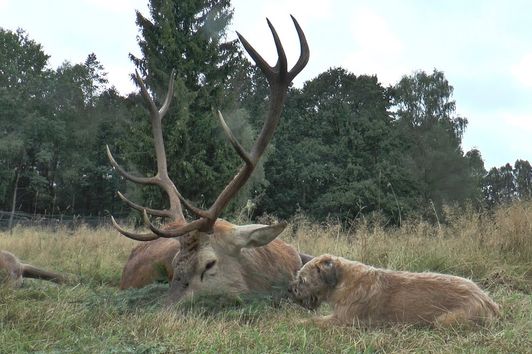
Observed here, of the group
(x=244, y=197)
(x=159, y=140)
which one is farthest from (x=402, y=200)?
(x=159, y=140)

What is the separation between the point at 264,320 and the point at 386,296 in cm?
86

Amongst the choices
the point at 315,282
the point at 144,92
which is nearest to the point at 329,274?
the point at 315,282

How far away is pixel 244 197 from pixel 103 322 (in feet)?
75.2

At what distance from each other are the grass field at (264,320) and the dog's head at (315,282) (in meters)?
0.11

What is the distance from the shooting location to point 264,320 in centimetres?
401

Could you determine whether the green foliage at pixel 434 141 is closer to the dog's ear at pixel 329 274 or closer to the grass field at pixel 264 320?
the grass field at pixel 264 320

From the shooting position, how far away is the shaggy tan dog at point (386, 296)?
381 centimetres

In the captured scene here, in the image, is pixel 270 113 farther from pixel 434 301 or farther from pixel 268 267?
pixel 434 301

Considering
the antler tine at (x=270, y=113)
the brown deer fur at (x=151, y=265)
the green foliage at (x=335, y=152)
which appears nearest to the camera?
the antler tine at (x=270, y=113)

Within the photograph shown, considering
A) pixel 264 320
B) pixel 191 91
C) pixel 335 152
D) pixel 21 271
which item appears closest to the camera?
pixel 264 320

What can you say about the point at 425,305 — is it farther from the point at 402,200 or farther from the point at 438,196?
the point at 438,196

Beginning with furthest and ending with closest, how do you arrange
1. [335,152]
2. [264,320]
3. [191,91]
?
[335,152]
[191,91]
[264,320]

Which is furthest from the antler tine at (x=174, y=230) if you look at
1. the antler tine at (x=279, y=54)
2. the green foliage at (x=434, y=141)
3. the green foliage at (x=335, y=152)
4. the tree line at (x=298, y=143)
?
the green foliage at (x=434, y=141)

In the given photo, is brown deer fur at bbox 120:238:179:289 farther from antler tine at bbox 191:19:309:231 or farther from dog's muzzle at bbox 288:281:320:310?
dog's muzzle at bbox 288:281:320:310
